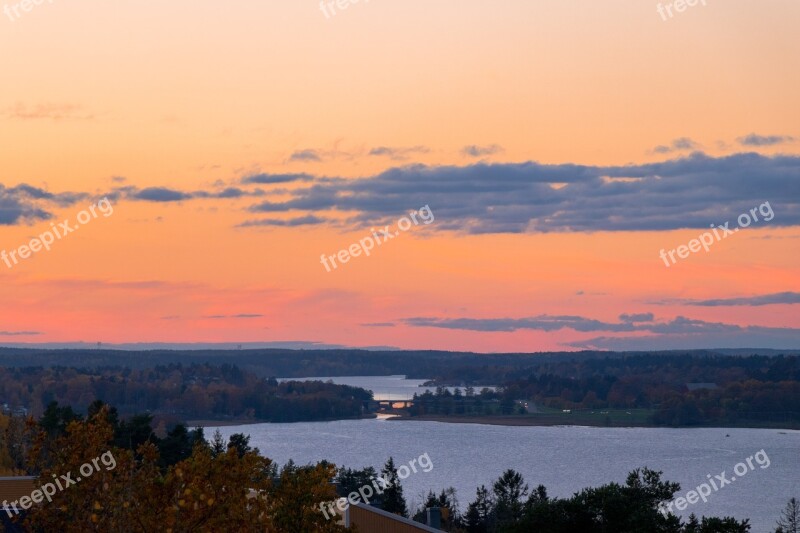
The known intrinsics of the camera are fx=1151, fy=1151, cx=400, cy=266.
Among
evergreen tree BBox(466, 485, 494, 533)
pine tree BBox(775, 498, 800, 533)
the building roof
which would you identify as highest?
the building roof

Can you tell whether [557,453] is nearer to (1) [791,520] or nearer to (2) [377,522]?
(1) [791,520]

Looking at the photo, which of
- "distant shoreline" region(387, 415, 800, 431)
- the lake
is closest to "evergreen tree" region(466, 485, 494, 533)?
the lake

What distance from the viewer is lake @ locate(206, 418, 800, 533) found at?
94.3 m

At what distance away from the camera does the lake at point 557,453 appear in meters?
94.3

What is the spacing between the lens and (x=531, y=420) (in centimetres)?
19100

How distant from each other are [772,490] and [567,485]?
717 inches

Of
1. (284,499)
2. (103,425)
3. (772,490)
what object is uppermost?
(103,425)

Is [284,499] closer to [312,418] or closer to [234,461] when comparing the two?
[234,461]

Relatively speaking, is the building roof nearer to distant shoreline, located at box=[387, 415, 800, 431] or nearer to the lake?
the lake

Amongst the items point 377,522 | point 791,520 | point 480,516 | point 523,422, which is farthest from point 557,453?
point 377,522

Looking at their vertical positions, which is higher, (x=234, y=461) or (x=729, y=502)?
(x=234, y=461)

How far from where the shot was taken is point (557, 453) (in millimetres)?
131375

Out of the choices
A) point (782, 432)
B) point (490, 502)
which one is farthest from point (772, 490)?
point (782, 432)

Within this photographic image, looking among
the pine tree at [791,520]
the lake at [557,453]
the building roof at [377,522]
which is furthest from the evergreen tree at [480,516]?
the building roof at [377,522]
